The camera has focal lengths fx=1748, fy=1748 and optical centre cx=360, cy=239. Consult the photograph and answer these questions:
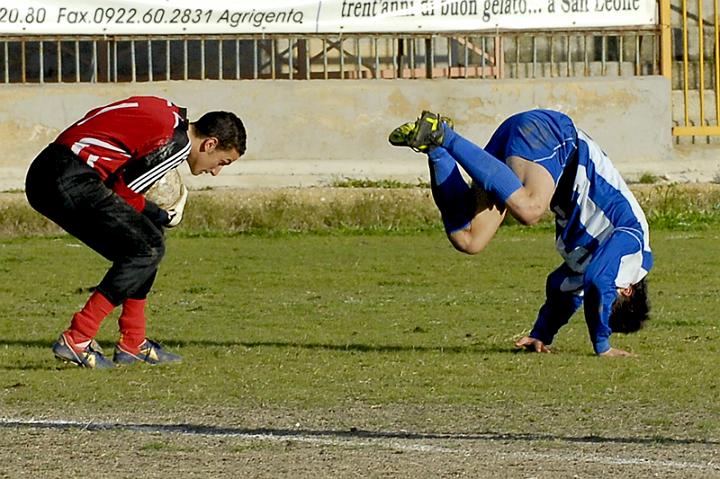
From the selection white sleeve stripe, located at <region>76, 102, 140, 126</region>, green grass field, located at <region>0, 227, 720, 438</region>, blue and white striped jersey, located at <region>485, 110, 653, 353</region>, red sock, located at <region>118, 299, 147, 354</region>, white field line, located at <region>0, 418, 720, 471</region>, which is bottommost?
green grass field, located at <region>0, 227, 720, 438</region>

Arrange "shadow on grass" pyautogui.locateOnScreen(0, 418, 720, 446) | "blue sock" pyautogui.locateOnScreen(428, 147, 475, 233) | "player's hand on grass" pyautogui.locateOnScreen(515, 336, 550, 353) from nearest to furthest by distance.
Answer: "shadow on grass" pyautogui.locateOnScreen(0, 418, 720, 446)
"blue sock" pyautogui.locateOnScreen(428, 147, 475, 233)
"player's hand on grass" pyautogui.locateOnScreen(515, 336, 550, 353)

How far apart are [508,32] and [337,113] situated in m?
2.19

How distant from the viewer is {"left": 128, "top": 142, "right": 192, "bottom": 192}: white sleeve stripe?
30.0 ft

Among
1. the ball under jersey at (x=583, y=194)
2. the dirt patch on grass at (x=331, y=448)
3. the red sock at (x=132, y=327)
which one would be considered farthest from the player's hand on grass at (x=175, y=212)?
the dirt patch on grass at (x=331, y=448)

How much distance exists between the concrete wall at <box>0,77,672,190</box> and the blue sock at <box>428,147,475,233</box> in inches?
383

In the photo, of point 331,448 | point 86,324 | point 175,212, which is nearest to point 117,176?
point 175,212

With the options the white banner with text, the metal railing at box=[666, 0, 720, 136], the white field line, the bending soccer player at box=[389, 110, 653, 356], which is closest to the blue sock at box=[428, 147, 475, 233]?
the bending soccer player at box=[389, 110, 653, 356]

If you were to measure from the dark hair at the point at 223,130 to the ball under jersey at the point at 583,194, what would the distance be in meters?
1.51

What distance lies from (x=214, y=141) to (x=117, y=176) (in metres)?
0.56

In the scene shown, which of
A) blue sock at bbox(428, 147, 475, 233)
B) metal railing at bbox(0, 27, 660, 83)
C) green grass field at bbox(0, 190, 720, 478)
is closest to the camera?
green grass field at bbox(0, 190, 720, 478)

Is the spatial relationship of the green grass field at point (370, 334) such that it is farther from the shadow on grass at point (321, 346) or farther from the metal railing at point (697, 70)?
the metal railing at point (697, 70)

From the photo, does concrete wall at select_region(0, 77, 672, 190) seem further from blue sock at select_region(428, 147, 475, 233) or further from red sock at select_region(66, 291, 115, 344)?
red sock at select_region(66, 291, 115, 344)

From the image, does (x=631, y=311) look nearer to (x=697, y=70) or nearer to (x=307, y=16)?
(x=307, y=16)

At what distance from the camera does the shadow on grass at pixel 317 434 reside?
7.08 meters
